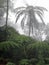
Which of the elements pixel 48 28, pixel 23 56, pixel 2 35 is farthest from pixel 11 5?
pixel 23 56

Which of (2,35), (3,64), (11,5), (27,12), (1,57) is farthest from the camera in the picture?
(11,5)

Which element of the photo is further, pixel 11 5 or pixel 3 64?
pixel 11 5

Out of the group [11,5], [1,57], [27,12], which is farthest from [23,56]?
[11,5]

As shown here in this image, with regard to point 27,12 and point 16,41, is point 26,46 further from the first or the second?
point 27,12

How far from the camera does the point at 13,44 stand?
1297 centimetres

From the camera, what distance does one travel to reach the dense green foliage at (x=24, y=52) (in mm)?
12648

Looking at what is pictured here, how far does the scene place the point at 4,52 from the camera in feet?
43.6

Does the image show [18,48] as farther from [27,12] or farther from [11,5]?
[11,5]

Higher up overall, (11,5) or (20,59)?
(11,5)

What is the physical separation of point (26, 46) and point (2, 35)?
2.59 meters

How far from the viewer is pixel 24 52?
13.5 metres

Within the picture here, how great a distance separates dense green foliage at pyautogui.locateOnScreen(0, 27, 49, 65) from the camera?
498 inches

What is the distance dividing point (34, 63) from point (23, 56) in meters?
1.04

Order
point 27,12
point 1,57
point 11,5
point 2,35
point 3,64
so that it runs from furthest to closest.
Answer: point 11,5 → point 27,12 → point 2,35 → point 1,57 → point 3,64
